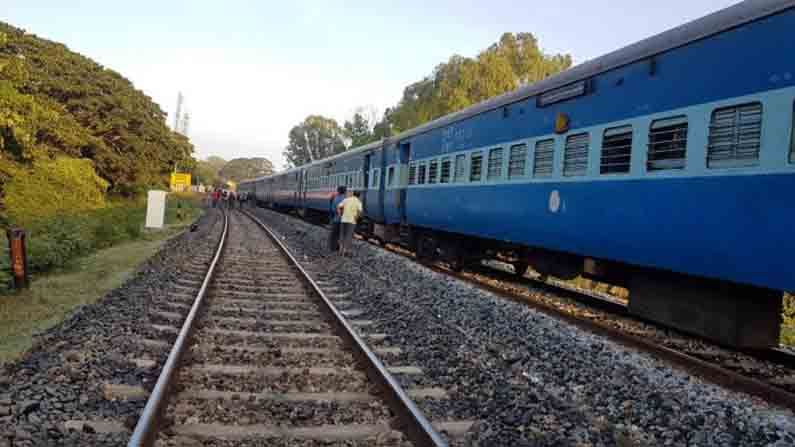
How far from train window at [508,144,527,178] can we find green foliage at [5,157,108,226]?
19950mm

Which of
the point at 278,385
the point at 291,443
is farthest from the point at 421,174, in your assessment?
the point at 291,443

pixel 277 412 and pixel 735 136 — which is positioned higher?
pixel 735 136

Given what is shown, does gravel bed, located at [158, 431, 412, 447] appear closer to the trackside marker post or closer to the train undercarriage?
the train undercarriage

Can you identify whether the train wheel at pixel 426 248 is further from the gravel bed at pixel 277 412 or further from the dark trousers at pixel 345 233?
the gravel bed at pixel 277 412

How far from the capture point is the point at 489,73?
34812mm

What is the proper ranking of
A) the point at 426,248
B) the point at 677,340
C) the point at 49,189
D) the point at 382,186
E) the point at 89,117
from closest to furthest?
1. the point at 677,340
2. the point at 426,248
3. the point at 382,186
4. the point at 49,189
5. the point at 89,117

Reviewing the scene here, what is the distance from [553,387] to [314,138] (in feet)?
384

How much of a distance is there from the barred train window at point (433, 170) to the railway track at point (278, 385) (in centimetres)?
571

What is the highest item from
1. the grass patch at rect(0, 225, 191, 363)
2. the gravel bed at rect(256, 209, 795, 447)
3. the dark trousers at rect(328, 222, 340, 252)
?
the dark trousers at rect(328, 222, 340, 252)

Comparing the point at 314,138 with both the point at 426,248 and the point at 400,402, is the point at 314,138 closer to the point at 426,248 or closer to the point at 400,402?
the point at 426,248

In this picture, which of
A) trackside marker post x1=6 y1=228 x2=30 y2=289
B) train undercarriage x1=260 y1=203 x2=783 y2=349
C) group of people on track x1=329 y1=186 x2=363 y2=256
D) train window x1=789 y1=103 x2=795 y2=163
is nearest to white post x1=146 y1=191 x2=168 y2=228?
group of people on track x1=329 y1=186 x2=363 y2=256

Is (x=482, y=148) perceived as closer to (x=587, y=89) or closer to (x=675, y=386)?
(x=587, y=89)

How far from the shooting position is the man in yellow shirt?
15.1 metres

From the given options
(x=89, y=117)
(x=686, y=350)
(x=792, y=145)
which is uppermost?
(x=89, y=117)
